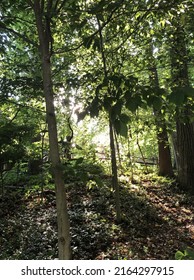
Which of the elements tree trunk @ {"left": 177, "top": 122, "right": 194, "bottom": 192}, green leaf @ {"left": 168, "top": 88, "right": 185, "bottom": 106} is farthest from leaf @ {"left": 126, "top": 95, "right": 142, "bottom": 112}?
tree trunk @ {"left": 177, "top": 122, "right": 194, "bottom": 192}

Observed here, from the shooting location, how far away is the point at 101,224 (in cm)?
582

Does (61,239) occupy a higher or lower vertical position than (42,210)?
higher

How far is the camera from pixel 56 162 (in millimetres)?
1850

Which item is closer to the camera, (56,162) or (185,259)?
(185,259)

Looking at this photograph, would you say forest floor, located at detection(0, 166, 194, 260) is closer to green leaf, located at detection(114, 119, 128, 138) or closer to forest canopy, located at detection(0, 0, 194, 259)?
forest canopy, located at detection(0, 0, 194, 259)

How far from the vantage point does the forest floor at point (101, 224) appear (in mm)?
4754

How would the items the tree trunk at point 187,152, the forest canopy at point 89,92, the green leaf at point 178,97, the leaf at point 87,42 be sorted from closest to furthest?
the green leaf at point 178,97
the forest canopy at point 89,92
the leaf at point 87,42
the tree trunk at point 187,152

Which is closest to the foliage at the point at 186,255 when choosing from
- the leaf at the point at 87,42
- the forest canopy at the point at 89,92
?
the forest canopy at the point at 89,92

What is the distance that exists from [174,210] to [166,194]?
1.34 meters

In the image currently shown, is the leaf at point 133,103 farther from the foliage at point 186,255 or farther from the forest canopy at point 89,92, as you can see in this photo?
the foliage at point 186,255

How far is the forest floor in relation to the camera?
475cm

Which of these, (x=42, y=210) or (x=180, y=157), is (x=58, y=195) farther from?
(x=180, y=157)

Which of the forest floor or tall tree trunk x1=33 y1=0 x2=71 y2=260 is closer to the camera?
tall tree trunk x1=33 y1=0 x2=71 y2=260
